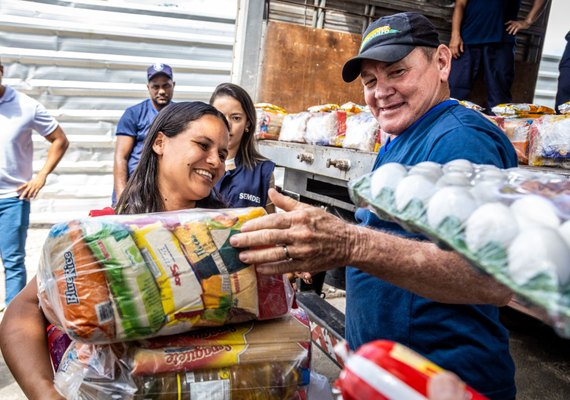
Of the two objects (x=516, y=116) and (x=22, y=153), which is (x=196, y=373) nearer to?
(x=516, y=116)

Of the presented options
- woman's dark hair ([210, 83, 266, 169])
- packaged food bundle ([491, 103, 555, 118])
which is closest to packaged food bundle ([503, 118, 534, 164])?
packaged food bundle ([491, 103, 555, 118])

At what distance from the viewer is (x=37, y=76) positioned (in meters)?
6.36

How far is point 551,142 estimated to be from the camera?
246 cm

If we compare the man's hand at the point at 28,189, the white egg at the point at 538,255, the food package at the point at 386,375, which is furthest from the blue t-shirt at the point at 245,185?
the white egg at the point at 538,255

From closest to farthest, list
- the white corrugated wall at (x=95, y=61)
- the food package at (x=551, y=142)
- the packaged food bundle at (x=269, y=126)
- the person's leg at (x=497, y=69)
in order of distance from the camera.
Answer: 1. the food package at (x=551, y=142)
2. the packaged food bundle at (x=269, y=126)
3. the person's leg at (x=497, y=69)
4. the white corrugated wall at (x=95, y=61)

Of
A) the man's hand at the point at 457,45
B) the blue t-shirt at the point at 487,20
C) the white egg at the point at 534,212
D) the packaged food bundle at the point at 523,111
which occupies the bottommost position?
the white egg at the point at 534,212

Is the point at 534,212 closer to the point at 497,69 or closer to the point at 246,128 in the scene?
the point at 246,128

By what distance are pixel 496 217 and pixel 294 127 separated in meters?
3.61

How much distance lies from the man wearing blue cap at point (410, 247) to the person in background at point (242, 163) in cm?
126

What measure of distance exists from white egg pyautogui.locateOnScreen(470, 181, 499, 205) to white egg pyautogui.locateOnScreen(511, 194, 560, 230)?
32 mm

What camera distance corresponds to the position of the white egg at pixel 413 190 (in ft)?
2.37

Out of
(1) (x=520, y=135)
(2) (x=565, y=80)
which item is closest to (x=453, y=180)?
(1) (x=520, y=135)

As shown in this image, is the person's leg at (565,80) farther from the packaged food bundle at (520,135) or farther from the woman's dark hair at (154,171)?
the woman's dark hair at (154,171)

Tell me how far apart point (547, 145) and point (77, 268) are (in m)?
2.28
